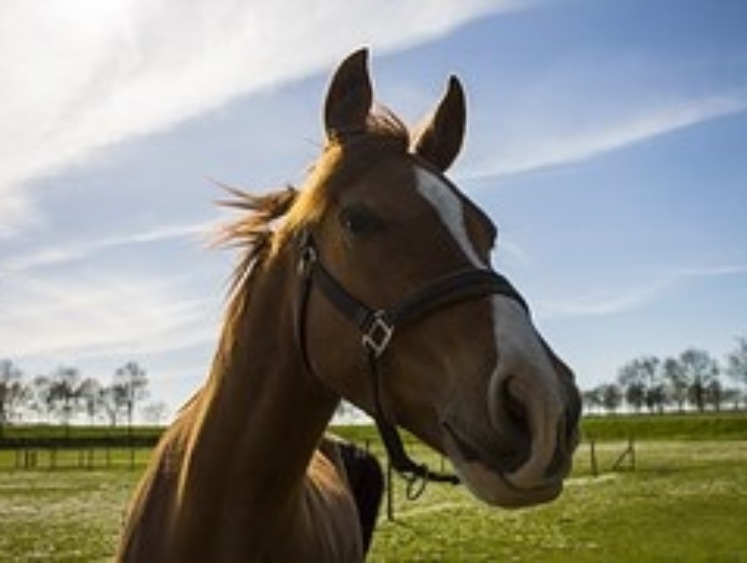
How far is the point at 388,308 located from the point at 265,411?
0.78m

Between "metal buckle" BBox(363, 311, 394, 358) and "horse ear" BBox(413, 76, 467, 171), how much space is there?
33.8 inches

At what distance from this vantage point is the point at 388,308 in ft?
9.16

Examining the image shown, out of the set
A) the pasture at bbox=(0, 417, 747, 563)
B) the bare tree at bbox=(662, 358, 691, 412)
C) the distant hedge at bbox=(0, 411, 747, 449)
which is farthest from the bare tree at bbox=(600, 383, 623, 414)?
the pasture at bbox=(0, 417, 747, 563)

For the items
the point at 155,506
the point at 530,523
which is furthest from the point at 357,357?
the point at 530,523

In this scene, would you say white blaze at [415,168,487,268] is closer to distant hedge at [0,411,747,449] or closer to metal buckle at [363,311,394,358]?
metal buckle at [363,311,394,358]

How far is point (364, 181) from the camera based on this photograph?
3.01m

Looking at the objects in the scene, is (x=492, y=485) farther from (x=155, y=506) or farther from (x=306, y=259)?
(x=155, y=506)

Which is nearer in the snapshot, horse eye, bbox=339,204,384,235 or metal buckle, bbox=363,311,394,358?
metal buckle, bbox=363,311,394,358

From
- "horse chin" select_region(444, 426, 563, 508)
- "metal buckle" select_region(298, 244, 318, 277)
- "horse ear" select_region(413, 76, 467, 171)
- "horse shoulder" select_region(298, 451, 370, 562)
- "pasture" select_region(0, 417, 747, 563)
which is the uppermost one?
"horse ear" select_region(413, 76, 467, 171)

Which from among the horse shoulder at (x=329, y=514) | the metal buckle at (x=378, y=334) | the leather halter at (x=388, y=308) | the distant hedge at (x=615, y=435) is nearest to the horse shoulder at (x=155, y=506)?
the horse shoulder at (x=329, y=514)

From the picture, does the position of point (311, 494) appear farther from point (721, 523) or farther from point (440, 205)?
point (721, 523)

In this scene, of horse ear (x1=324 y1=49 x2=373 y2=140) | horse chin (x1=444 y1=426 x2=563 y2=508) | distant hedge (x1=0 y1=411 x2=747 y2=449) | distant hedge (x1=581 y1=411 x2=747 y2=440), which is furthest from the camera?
distant hedge (x1=581 y1=411 x2=747 y2=440)

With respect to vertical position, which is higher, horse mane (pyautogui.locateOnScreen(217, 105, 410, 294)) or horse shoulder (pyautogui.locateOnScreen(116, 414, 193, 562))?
horse mane (pyautogui.locateOnScreen(217, 105, 410, 294))

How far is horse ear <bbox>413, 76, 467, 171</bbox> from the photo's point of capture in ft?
11.3
